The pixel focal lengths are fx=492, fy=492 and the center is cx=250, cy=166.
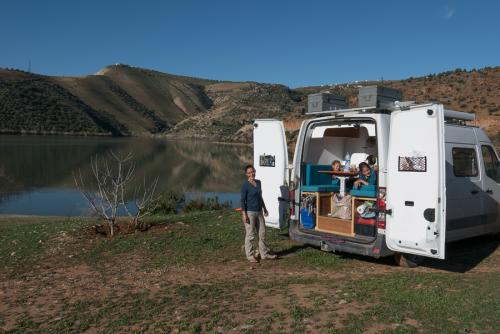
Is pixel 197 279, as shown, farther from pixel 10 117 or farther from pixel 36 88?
pixel 36 88

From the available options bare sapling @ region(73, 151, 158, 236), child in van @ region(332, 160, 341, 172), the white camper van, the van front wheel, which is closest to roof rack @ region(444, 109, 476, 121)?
the white camper van

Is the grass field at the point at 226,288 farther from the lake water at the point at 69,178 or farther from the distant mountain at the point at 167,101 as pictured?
the distant mountain at the point at 167,101

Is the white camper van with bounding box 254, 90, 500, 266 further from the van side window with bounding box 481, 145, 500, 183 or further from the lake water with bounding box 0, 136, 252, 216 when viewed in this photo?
the lake water with bounding box 0, 136, 252, 216

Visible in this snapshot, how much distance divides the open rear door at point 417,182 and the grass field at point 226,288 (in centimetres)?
59

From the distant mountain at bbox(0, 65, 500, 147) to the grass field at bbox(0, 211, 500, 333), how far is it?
27947 mm

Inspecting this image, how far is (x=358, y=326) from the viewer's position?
16.4 ft

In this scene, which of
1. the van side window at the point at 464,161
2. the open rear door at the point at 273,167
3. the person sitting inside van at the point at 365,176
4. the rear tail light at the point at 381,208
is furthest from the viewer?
the open rear door at the point at 273,167

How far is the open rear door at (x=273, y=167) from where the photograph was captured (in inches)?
357

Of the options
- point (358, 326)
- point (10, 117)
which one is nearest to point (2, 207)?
point (358, 326)

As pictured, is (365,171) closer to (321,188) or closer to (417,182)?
(321,188)

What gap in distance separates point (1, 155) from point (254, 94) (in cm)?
6848

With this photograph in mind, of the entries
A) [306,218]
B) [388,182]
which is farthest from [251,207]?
[388,182]

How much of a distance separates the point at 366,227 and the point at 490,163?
3.06 m

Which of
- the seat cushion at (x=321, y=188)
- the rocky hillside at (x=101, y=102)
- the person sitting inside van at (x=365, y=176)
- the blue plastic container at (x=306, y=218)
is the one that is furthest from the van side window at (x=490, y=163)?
the rocky hillside at (x=101, y=102)
